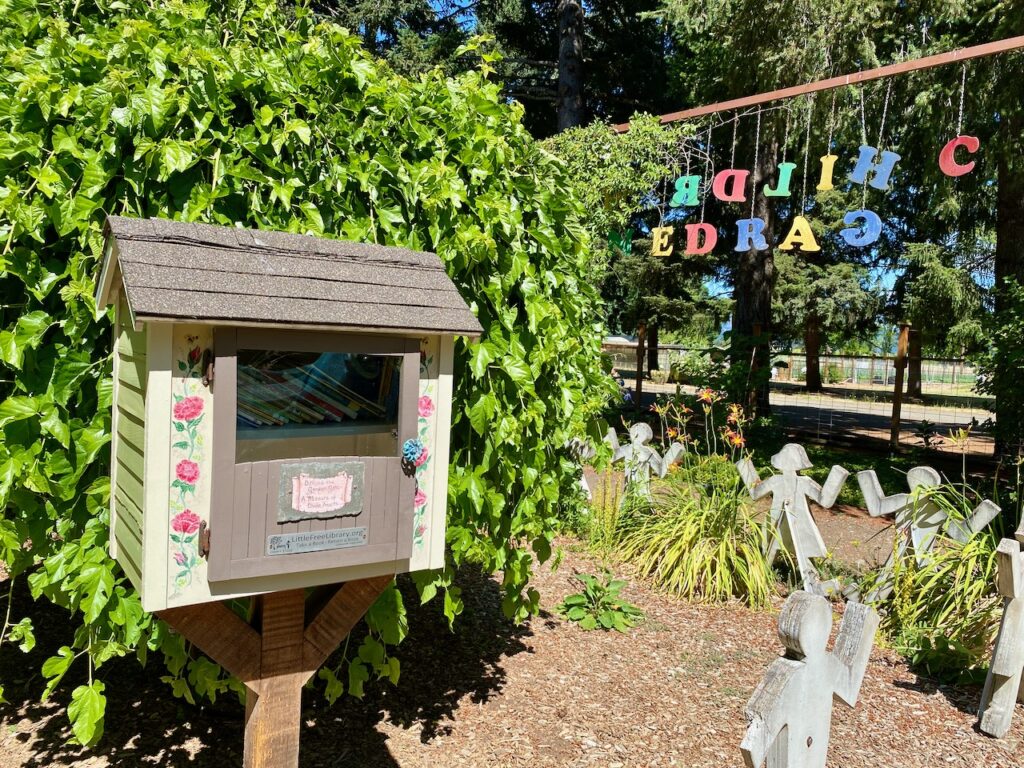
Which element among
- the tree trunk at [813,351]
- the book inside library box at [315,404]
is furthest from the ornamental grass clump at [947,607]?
the tree trunk at [813,351]

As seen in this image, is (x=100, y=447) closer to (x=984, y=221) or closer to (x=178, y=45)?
(x=178, y=45)

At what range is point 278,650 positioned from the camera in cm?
218

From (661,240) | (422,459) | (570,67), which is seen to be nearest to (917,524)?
(422,459)

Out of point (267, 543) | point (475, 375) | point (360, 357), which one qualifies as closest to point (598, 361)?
point (475, 375)

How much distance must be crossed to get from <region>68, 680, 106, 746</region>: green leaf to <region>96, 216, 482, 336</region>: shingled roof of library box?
116 cm

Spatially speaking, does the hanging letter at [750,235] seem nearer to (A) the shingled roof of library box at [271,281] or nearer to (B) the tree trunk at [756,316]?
(B) the tree trunk at [756,316]

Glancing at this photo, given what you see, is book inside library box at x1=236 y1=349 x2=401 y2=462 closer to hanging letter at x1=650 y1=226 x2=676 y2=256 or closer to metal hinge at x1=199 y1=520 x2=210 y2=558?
metal hinge at x1=199 y1=520 x2=210 y2=558

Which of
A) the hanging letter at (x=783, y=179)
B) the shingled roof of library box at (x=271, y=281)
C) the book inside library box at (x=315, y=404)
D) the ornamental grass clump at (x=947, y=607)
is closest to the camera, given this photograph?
the shingled roof of library box at (x=271, y=281)

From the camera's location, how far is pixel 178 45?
2.43 m

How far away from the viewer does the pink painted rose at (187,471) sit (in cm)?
181

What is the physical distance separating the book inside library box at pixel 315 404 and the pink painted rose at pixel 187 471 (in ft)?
0.46

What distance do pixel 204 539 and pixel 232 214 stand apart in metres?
1.10

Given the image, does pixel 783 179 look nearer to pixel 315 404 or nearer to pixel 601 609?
pixel 601 609

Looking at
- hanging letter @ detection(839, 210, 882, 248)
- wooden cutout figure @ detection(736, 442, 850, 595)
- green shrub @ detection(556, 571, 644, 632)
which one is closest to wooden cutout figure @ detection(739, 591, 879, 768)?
green shrub @ detection(556, 571, 644, 632)
